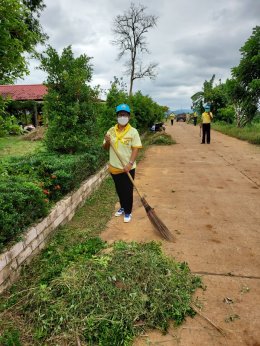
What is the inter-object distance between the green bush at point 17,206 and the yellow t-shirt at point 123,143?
128cm

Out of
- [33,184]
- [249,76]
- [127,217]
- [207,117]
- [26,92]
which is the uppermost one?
[26,92]

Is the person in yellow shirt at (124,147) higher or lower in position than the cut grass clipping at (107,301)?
higher

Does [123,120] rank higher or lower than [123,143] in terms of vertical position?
higher

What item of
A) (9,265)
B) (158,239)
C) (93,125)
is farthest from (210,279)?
(93,125)

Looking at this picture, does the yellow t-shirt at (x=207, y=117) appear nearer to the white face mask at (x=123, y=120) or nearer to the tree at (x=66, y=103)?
the tree at (x=66, y=103)

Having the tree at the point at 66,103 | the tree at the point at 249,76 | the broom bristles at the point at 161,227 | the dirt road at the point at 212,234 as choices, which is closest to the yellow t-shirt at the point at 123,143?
the broom bristles at the point at 161,227

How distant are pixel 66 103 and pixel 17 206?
3422 millimetres

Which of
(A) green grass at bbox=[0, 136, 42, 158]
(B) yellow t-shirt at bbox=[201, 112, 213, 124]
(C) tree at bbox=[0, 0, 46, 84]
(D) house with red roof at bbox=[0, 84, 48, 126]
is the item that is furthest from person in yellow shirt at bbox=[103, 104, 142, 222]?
(D) house with red roof at bbox=[0, 84, 48, 126]

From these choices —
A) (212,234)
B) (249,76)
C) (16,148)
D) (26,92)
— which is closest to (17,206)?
(212,234)

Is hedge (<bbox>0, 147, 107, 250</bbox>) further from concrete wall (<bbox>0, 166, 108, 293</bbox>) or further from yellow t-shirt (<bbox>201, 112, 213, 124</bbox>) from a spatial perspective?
yellow t-shirt (<bbox>201, 112, 213, 124</bbox>)

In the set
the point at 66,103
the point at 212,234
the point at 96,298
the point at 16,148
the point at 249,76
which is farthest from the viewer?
the point at 16,148

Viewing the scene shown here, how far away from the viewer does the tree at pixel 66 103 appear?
6.26m

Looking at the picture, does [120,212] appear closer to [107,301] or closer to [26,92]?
[107,301]

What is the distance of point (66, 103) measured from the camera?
21.0ft
